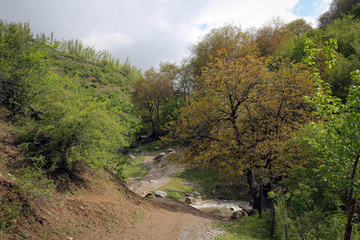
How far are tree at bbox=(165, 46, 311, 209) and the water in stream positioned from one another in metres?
2.90

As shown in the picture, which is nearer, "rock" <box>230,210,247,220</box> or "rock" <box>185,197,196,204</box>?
"rock" <box>230,210,247,220</box>

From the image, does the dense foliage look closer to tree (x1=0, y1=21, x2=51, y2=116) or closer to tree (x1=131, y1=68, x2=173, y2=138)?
tree (x1=0, y1=21, x2=51, y2=116)

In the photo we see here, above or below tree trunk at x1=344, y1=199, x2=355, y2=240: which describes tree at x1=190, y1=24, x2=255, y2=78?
above

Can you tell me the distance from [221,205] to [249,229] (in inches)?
235

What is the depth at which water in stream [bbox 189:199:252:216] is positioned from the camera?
47.9 ft

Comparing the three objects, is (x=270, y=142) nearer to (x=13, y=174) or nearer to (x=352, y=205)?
(x=352, y=205)

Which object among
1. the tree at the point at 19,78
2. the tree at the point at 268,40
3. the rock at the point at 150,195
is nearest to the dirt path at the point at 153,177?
the rock at the point at 150,195

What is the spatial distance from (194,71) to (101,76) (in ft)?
123

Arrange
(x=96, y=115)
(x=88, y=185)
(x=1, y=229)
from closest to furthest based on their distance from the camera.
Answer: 1. (x=1, y=229)
2. (x=96, y=115)
3. (x=88, y=185)

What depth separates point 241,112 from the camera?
13484mm

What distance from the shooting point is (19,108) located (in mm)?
9812

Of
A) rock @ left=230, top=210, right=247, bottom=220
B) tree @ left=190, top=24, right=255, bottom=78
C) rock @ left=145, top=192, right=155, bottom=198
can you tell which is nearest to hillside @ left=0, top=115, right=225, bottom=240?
rock @ left=230, top=210, right=247, bottom=220

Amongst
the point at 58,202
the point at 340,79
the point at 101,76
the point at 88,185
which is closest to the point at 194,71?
the point at 340,79

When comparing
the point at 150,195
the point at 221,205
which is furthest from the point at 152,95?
the point at 221,205
